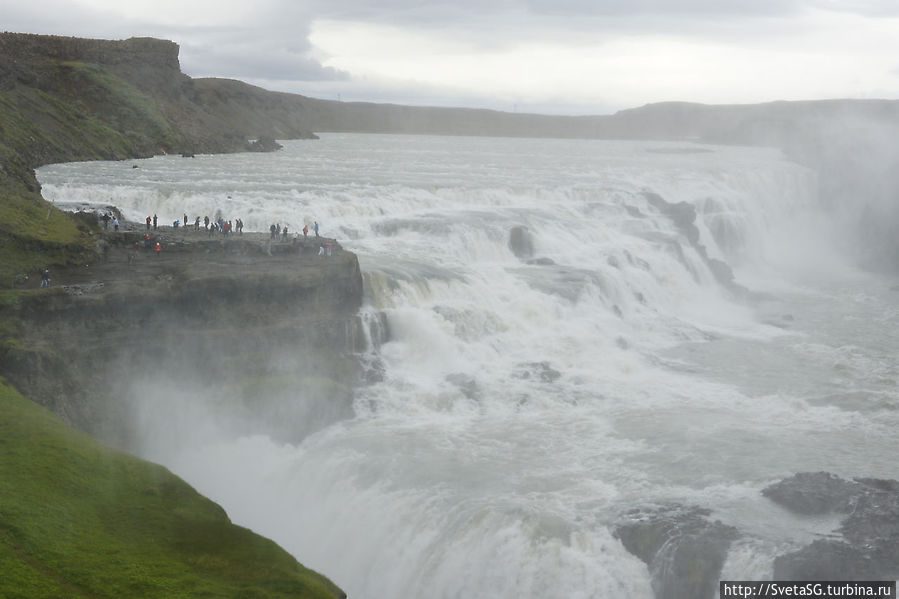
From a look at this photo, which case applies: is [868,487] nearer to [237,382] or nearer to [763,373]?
[763,373]

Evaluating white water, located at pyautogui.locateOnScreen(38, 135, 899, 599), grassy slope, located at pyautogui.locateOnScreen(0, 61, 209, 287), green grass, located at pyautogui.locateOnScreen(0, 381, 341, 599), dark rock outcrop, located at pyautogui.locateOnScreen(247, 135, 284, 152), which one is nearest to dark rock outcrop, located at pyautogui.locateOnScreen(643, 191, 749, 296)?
white water, located at pyautogui.locateOnScreen(38, 135, 899, 599)

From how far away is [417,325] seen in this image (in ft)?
99.8

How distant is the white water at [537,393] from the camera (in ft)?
62.6

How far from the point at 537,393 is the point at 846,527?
37.0 ft

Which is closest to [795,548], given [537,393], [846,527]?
[846,527]

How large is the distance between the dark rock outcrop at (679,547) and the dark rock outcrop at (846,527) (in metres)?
1.20

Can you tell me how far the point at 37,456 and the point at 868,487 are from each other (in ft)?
57.5

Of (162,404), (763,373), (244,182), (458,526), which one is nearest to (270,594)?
(458,526)

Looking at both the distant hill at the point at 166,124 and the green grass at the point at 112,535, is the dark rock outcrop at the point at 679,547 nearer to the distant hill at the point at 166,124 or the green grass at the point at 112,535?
the green grass at the point at 112,535

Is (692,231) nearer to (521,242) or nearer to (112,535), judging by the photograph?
(521,242)

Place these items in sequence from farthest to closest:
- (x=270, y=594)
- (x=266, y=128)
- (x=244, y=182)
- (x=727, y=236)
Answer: (x=266, y=128), (x=727, y=236), (x=244, y=182), (x=270, y=594)

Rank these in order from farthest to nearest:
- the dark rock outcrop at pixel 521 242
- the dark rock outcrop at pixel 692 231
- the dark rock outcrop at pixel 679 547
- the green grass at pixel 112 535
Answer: the dark rock outcrop at pixel 692 231 < the dark rock outcrop at pixel 521 242 < the dark rock outcrop at pixel 679 547 < the green grass at pixel 112 535

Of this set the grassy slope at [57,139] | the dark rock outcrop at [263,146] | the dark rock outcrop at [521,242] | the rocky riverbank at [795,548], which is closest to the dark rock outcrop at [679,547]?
the rocky riverbank at [795,548]

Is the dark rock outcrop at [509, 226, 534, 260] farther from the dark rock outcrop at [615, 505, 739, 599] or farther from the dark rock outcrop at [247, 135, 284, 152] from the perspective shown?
the dark rock outcrop at [247, 135, 284, 152]
